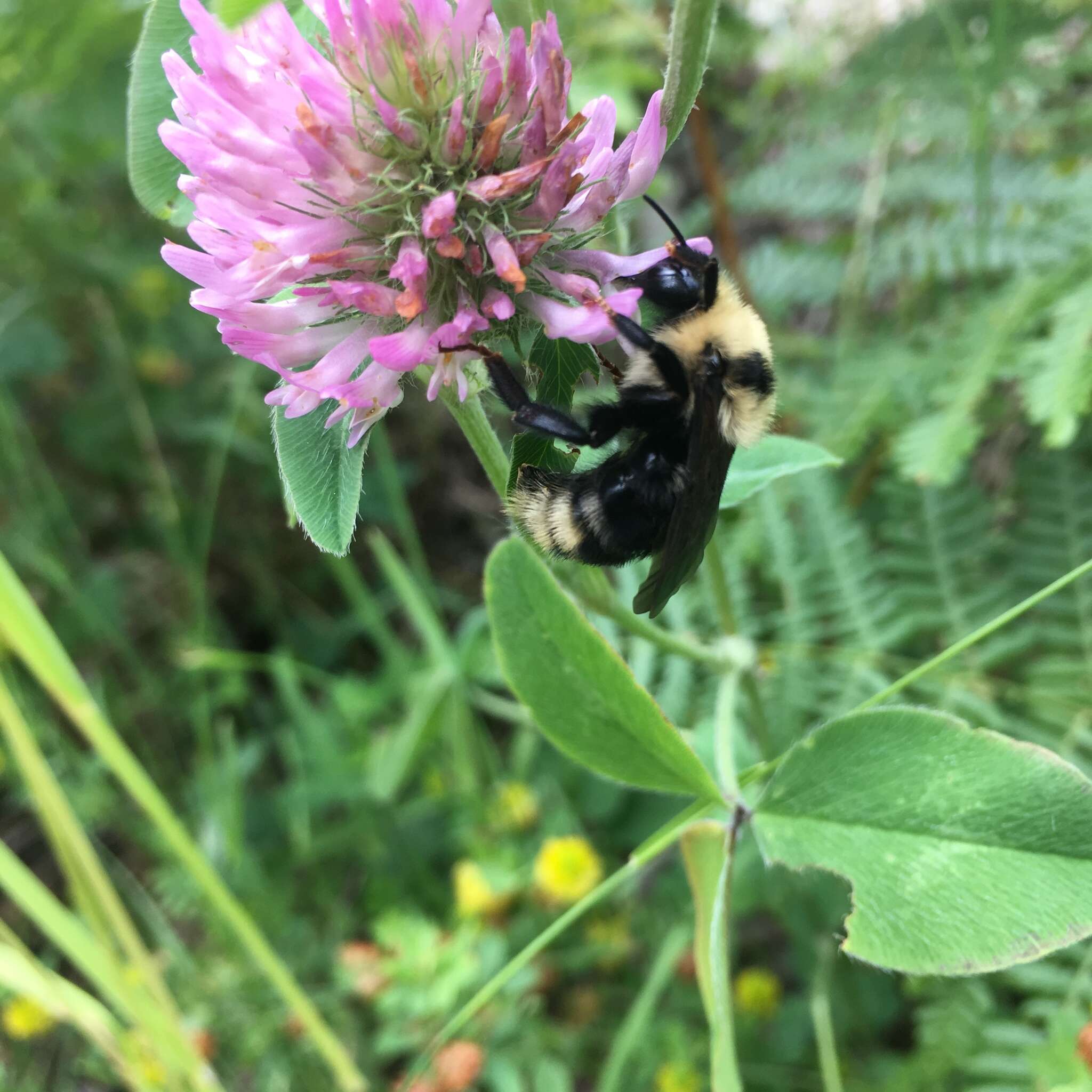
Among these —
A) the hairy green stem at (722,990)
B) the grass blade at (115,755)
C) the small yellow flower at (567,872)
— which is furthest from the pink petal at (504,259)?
the small yellow flower at (567,872)

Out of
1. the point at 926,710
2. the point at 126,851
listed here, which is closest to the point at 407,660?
the point at 126,851

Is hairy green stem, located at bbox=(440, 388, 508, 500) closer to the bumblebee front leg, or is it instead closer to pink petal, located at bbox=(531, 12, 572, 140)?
the bumblebee front leg

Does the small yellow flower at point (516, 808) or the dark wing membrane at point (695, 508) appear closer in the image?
the dark wing membrane at point (695, 508)

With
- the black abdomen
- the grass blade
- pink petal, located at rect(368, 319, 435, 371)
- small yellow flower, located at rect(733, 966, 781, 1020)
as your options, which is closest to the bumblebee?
the black abdomen

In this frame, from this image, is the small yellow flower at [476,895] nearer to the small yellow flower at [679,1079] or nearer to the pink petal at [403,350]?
the small yellow flower at [679,1079]

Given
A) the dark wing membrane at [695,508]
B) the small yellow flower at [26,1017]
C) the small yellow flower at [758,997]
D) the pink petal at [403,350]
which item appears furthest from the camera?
the small yellow flower at [26,1017]

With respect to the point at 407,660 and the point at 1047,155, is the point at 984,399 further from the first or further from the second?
the point at 407,660

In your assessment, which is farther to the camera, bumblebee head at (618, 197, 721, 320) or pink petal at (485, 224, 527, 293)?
bumblebee head at (618, 197, 721, 320)
